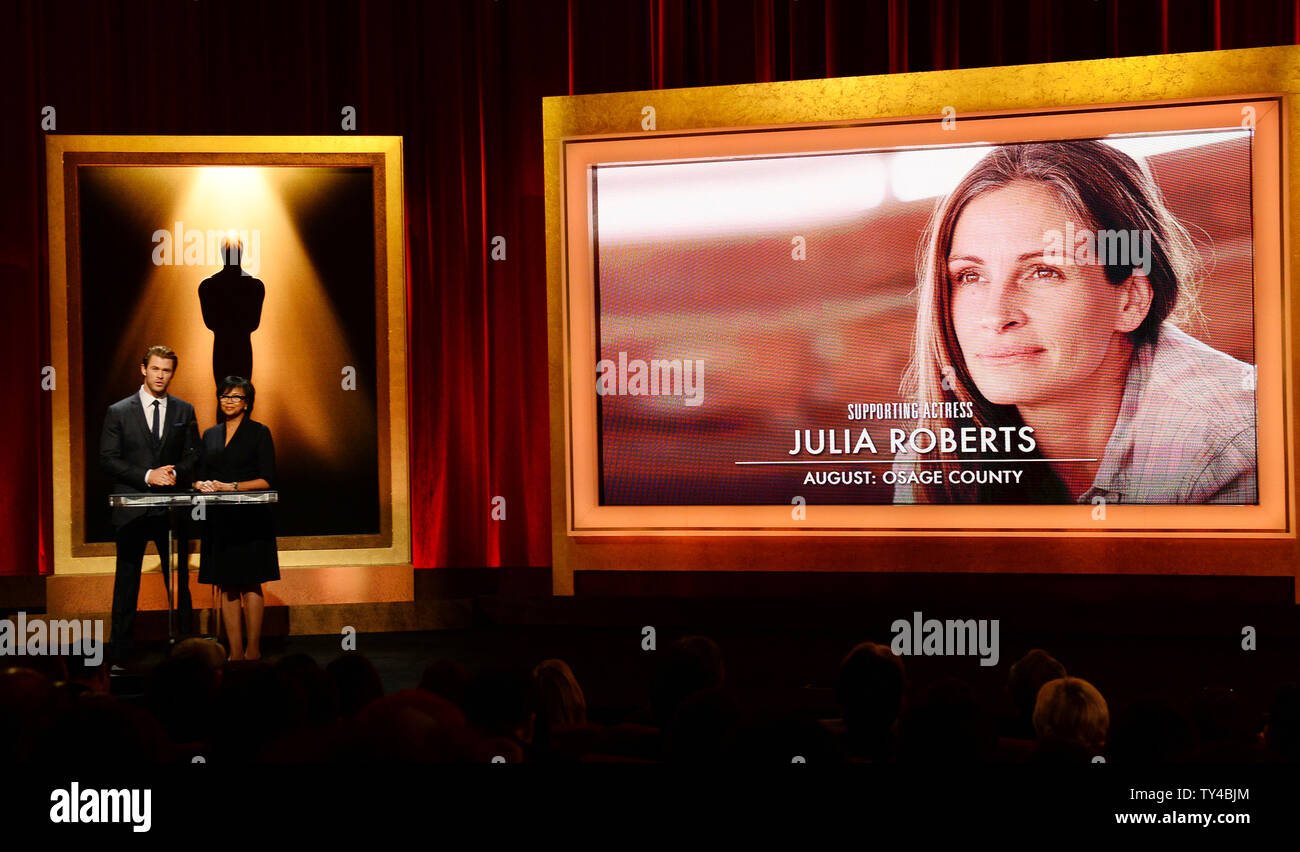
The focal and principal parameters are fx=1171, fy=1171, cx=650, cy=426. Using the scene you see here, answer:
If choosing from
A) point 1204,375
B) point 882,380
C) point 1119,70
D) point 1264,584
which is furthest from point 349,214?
point 1264,584

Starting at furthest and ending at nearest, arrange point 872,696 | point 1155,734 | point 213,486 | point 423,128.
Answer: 1. point 423,128
2. point 213,486
3. point 872,696
4. point 1155,734

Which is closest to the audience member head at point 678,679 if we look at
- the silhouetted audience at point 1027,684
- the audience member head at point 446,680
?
the audience member head at point 446,680

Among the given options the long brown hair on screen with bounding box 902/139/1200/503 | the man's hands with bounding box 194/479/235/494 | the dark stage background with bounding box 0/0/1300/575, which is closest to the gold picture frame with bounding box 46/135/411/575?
the dark stage background with bounding box 0/0/1300/575

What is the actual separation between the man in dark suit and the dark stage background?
1875 mm

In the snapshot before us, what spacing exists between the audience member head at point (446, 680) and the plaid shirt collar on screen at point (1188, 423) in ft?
12.9

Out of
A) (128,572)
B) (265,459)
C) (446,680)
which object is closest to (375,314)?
(265,459)

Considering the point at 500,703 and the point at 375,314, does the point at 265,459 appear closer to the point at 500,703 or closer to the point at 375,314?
the point at 375,314

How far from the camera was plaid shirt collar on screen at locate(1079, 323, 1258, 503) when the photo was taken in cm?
532

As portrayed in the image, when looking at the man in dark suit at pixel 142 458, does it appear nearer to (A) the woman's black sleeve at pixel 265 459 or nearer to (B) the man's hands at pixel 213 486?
(B) the man's hands at pixel 213 486

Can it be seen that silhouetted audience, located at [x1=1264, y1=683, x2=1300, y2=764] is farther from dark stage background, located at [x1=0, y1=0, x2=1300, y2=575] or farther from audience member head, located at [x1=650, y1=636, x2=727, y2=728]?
dark stage background, located at [x1=0, y1=0, x2=1300, y2=575]

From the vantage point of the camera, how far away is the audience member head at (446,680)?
2434 millimetres

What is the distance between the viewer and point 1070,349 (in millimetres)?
5422

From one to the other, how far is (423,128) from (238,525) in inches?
117
